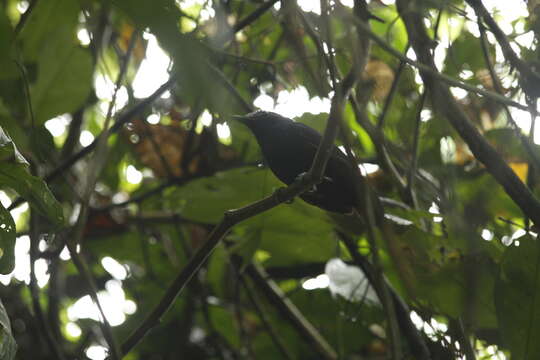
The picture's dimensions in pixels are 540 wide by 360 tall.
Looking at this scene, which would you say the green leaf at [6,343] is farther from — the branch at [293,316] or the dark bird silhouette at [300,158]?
the branch at [293,316]

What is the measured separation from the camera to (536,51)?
7.81ft

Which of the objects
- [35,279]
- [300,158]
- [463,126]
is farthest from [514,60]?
[35,279]

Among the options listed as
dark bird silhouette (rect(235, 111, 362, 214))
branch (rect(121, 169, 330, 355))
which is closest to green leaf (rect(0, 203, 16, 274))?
branch (rect(121, 169, 330, 355))

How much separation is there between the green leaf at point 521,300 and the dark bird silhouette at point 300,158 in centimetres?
66

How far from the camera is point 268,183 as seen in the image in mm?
2824

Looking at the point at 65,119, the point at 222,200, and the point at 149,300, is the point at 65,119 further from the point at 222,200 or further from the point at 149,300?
the point at 222,200

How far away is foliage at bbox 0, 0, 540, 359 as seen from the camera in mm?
1841

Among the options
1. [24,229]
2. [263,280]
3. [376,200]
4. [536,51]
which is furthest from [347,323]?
[24,229]

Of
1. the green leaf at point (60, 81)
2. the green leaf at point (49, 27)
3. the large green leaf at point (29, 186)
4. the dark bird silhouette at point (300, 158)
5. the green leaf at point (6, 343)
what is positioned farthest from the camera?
the green leaf at point (60, 81)

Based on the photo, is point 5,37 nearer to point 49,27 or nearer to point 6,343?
point 49,27

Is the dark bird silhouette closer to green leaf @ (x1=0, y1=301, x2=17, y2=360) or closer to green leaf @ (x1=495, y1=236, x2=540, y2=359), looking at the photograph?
green leaf @ (x1=495, y1=236, x2=540, y2=359)

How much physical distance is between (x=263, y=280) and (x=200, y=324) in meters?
0.91

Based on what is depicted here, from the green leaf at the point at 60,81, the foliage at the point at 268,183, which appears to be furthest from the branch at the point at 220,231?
the green leaf at the point at 60,81

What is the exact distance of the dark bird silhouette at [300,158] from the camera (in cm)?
260
